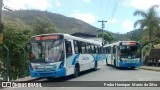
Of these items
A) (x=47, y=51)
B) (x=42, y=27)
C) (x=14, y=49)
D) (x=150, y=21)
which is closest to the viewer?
(x=47, y=51)

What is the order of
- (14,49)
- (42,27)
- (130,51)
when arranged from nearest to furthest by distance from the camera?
(14,49), (130,51), (42,27)

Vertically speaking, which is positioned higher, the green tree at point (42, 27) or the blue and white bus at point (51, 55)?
the green tree at point (42, 27)

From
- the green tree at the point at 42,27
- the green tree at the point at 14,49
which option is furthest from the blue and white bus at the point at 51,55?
the green tree at the point at 42,27

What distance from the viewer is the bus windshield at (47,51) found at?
19.7 metres

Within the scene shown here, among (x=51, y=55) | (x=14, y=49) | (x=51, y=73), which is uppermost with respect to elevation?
(x=14, y=49)

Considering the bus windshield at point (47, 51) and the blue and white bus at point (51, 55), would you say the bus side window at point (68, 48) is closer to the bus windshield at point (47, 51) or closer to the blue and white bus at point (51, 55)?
the blue and white bus at point (51, 55)

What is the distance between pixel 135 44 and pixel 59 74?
47.8 ft

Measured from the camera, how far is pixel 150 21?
4691cm

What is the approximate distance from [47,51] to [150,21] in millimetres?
29882

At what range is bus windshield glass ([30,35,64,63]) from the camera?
19.7 m

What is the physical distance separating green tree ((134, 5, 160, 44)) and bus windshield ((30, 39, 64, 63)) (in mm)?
29104

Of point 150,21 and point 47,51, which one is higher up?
point 150,21

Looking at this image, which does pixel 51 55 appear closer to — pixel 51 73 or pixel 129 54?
pixel 51 73

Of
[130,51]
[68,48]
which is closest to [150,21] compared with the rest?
[130,51]
